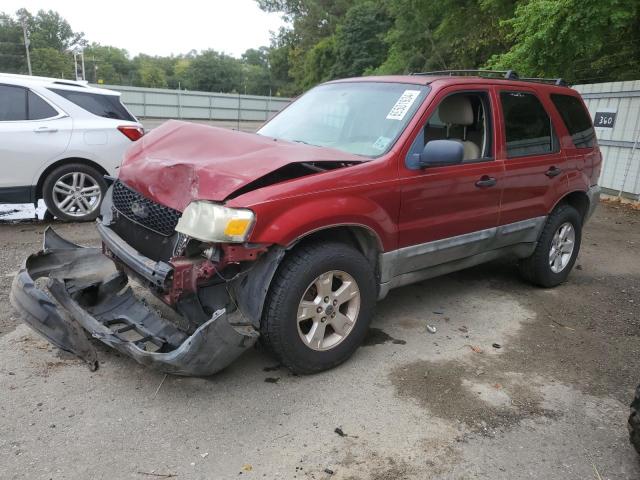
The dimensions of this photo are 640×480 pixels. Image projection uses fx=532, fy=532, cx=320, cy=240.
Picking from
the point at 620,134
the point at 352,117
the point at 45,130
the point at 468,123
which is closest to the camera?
the point at 352,117

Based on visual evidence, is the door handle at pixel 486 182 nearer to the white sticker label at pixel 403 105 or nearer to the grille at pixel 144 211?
the white sticker label at pixel 403 105

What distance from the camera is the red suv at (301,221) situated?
117 inches

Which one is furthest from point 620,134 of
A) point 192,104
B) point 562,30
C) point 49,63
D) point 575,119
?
point 49,63

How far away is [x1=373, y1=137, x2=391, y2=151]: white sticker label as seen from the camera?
369 centimetres

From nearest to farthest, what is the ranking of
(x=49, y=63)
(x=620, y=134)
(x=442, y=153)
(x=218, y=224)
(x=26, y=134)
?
(x=218, y=224)
(x=442, y=153)
(x=26, y=134)
(x=620, y=134)
(x=49, y=63)

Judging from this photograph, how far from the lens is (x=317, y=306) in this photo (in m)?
3.28

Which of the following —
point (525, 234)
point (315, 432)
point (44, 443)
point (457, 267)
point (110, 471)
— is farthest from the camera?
point (525, 234)

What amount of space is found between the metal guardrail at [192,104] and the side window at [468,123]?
31737mm

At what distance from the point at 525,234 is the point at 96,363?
12.0ft

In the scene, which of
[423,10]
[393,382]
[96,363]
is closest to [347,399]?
[393,382]

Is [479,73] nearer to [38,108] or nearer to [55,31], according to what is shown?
[38,108]

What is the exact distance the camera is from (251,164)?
3.11 meters

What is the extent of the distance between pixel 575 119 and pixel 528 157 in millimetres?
1055

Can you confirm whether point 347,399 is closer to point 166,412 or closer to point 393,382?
point 393,382
